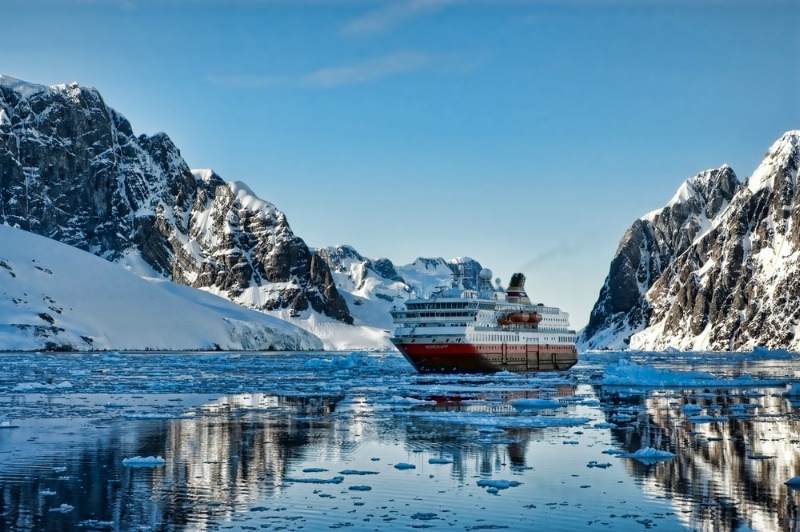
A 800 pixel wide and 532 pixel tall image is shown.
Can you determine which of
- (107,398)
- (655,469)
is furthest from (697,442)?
(107,398)

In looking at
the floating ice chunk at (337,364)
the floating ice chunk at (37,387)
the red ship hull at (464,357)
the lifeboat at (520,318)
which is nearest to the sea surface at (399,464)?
the floating ice chunk at (37,387)

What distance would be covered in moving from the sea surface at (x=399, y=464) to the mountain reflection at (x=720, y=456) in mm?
94

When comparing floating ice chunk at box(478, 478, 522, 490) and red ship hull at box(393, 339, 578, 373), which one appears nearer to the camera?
floating ice chunk at box(478, 478, 522, 490)

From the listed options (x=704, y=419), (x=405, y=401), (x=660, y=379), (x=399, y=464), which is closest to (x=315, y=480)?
(x=399, y=464)

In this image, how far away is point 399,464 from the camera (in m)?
33.3

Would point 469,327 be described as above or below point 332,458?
above

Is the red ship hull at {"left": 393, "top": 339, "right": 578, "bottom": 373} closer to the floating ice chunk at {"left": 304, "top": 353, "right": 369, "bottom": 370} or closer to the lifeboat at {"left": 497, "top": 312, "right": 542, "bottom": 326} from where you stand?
the lifeboat at {"left": 497, "top": 312, "right": 542, "bottom": 326}

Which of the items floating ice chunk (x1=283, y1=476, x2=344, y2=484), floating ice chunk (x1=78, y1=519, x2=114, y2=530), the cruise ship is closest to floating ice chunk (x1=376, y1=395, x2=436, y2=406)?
floating ice chunk (x1=283, y1=476, x2=344, y2=484)

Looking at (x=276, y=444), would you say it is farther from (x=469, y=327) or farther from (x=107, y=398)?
(x=469, y=327)

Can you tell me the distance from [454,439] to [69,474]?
632 inches

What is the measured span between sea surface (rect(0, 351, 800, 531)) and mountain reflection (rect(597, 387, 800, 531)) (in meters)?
0.09

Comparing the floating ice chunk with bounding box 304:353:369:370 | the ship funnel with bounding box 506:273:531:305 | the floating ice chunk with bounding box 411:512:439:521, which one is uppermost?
the ship funnel with bounding box 506:273:531:305

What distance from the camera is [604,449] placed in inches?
1497

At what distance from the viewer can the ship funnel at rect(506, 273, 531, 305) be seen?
126375 mm
